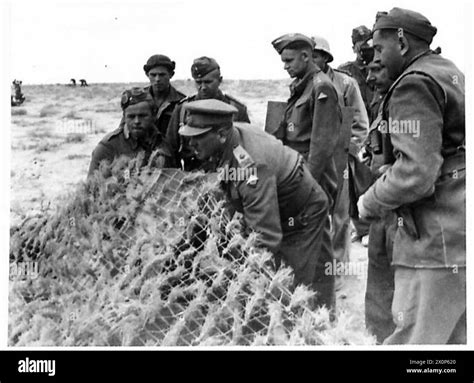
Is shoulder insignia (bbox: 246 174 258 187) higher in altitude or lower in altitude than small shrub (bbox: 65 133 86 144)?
lower

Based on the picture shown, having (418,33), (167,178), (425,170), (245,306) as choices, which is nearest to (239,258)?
(245,306)

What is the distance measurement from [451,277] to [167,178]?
5.05ft

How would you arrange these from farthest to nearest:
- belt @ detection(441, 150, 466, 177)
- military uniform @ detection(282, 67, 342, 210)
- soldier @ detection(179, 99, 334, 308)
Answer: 1. military uniform @ detection(282, 67, 342, 210)
2. soldier @ detection(179, 99, 334, 308)
3. belt @ detection(441, 150, 466, 177)

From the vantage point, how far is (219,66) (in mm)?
5816

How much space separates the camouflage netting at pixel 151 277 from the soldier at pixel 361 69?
458 millimetres

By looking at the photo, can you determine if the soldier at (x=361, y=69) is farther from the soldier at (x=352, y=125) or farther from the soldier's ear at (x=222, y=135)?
the soldier's ear at (x=222, y=135)

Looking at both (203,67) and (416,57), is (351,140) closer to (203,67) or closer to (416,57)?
(416,57)

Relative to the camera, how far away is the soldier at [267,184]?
5477 mm

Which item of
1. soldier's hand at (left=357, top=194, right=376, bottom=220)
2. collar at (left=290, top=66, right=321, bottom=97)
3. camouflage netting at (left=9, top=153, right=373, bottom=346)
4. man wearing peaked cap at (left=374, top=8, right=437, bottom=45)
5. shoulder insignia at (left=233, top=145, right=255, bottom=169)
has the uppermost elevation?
man wearing peaked cap at (left=374, top=8, right=437, bottom=45)

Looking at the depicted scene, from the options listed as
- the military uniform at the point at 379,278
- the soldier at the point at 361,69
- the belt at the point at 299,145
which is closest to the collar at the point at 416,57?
the military uniform at the point at 379,278

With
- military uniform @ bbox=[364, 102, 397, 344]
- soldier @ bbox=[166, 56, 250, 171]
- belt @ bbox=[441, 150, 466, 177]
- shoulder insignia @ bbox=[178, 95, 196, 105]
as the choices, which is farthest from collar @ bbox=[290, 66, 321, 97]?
belt @ bbox=[441, 150, 466, 177]

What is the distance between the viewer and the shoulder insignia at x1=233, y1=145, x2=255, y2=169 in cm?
549

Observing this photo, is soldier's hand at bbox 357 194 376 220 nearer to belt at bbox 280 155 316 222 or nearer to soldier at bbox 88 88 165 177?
belt at bbox 280 155 316 222

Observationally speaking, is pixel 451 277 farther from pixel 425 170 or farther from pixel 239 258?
pixel 239 258
